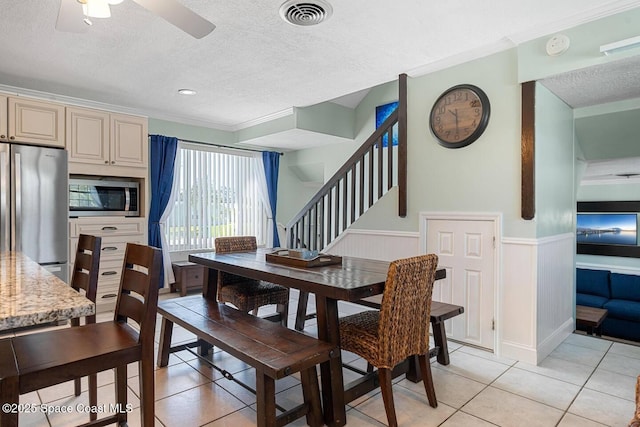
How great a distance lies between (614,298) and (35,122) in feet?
27.2

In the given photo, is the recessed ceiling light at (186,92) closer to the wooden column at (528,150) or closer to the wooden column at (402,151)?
the wooden column at (402,151)

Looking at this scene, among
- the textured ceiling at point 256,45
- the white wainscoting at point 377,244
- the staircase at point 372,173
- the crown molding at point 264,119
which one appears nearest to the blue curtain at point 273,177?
the crown molding at point 264,119

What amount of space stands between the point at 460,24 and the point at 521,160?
114cm

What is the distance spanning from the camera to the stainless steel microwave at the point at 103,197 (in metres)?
4.01

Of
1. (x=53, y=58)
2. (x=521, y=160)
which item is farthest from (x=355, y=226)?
(x=53, y=58)

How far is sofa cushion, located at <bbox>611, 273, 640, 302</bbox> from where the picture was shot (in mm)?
5742

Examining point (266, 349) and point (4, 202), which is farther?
point (4, 202)

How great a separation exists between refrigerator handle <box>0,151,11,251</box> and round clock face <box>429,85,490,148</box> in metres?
4.02

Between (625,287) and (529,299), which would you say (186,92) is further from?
(625,287)

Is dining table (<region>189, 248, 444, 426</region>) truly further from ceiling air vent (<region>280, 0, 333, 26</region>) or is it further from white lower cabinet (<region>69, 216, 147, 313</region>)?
white lower cabinet (<region>69, 216, 147, 313</region>)

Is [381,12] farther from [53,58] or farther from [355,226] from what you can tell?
[53,58]

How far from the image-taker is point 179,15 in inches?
74.0

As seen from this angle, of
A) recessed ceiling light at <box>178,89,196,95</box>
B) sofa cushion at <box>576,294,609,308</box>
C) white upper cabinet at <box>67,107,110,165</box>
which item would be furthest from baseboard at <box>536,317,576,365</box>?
white upper cabinet at <box>67,107,110,165</box>

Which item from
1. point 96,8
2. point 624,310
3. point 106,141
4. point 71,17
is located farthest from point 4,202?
point 624,310
